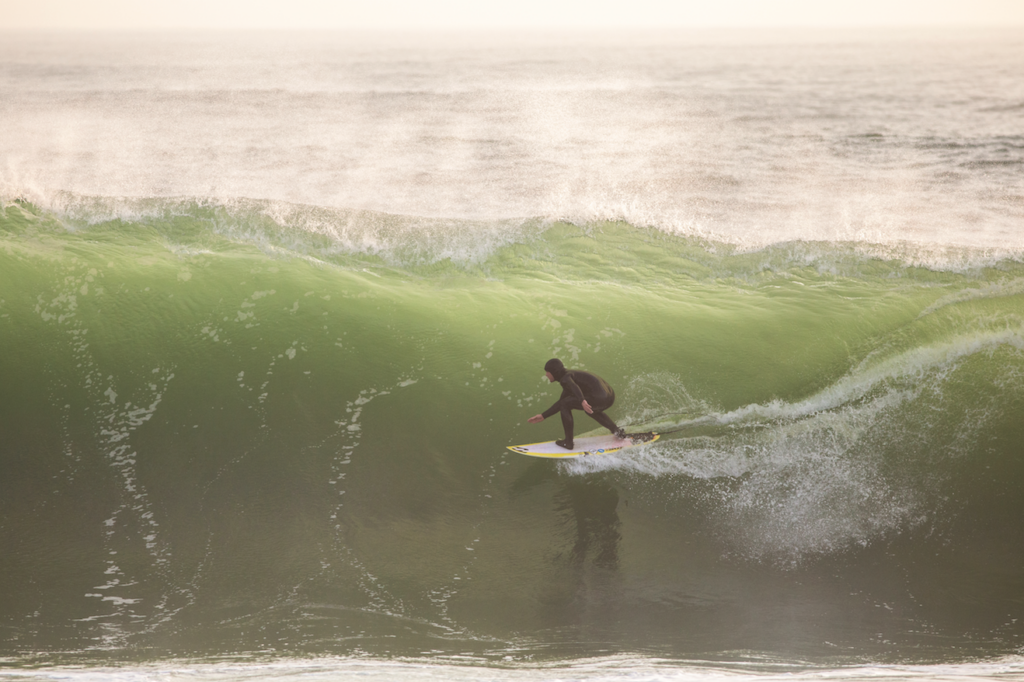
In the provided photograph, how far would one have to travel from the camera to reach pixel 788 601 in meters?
4.14

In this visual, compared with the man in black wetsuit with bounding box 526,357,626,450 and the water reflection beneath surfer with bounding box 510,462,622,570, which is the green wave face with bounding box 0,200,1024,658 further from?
the man in black wetsuit with bounding box 526,357,626,450

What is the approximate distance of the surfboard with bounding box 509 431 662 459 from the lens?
16.4ft

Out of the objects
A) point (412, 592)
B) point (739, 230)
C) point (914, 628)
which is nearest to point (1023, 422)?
point (914, 628)

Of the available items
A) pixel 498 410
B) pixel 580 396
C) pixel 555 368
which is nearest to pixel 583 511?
pixel 580 396

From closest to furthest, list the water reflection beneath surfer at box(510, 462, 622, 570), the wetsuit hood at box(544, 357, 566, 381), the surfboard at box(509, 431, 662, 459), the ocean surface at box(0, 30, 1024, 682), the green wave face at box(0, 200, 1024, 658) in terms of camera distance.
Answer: the ocean surface at box(0, 30, 1024, 682) < the green wave face at box(0, 200, 1024, 658) < the water reflection beneath surfer at box(510, 462, 622, 570) < the wetsuit hood at box(544, 357, 566, 381) < the surfboard at box(509, 431, 662, 459)

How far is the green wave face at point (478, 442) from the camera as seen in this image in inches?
161

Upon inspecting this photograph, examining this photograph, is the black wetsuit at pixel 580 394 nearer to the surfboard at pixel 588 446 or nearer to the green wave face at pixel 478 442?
the surfboard at pixel 588 446

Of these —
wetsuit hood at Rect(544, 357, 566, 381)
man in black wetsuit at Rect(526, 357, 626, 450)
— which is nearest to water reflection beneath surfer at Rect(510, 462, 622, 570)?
man in black wetsuit at Rect(526, 357, 626, 450)

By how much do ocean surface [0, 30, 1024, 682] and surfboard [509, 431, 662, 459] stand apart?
0.10 m

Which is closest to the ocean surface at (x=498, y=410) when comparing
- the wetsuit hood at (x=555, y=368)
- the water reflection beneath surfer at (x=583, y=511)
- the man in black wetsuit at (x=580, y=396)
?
the water reflection beneath surfer at (x=583, y=511)

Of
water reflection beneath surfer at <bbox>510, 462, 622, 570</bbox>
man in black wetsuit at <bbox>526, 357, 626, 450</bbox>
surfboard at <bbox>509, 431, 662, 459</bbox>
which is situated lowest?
water reflection beneath surfer at <bbox>510, 462, 622, 570</bbox>

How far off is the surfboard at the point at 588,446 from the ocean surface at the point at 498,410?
102mm

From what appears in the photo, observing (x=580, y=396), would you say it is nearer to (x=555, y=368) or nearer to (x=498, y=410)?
(x=555, y=368)

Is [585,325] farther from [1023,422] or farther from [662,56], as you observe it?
[662,56]
